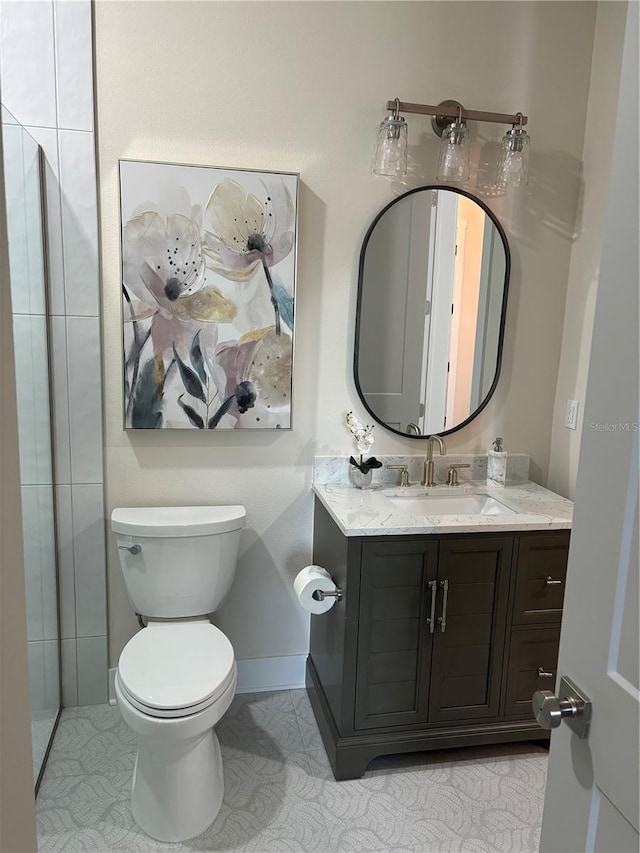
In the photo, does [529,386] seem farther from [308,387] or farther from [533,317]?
[308,387]

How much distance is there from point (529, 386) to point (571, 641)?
5.60 ft

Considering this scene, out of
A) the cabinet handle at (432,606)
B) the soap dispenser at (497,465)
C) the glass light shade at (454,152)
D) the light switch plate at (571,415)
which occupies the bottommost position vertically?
the cabinet handle at (432,606)

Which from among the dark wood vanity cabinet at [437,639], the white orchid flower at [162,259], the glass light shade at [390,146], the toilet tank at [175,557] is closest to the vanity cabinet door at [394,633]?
the dark wood vanity cabinet at [437,639]

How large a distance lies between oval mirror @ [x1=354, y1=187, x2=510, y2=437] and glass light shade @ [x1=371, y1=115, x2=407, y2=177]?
0.14 metres

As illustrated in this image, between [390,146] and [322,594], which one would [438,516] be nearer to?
[322,594]

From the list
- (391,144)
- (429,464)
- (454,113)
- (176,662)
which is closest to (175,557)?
(176,662)

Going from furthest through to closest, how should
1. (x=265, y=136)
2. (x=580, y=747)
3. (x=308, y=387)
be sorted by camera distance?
(x=308, y=387) → (x=265, y=136) → (x=580, y=747)

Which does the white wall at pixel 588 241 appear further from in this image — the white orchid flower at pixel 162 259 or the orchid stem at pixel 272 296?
the white orchid flower at pixel 162 259

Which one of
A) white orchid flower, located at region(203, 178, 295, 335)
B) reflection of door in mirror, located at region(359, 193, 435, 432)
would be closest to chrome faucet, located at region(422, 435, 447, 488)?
reflection of door in mirror, located at region(359, 193, 435, 432)

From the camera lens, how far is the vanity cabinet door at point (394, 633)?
1.97 meters

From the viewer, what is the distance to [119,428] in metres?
2.25

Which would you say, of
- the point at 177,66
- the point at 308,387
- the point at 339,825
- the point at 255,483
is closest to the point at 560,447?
the point at 308,387

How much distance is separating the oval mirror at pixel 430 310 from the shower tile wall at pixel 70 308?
0.96m

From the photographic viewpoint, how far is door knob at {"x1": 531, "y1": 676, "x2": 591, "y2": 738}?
89cm
